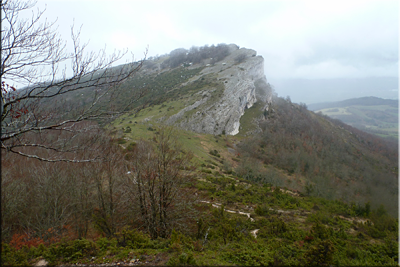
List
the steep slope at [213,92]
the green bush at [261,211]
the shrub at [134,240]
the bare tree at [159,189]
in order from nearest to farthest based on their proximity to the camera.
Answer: the shrub at [134,240] → the bare tree at [159,189] → the green bush at [261,211] → the steep slope at [213,92]

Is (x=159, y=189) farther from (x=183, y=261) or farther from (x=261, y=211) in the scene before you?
(x=261, y=211)

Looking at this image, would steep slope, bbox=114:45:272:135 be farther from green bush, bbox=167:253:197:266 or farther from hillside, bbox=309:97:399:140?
hillside, bbox=309:97:399:140

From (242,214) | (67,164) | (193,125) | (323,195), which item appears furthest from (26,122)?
(193,125)

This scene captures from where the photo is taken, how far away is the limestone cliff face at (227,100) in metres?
42.5

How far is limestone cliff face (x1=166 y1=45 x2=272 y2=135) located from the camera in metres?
42.5

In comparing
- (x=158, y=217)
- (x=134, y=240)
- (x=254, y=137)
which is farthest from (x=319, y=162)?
(x=134, y=240)

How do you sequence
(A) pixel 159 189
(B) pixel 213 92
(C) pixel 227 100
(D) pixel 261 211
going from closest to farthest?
(A) pixel 159 189
(D) pixel 261 211
(B) pixel 213 92
(C) pixel 227 100

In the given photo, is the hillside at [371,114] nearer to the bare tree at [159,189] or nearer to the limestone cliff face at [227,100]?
the limestone cliff face at [227,100]

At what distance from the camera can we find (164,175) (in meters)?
7.29

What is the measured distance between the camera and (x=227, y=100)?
5069 cm

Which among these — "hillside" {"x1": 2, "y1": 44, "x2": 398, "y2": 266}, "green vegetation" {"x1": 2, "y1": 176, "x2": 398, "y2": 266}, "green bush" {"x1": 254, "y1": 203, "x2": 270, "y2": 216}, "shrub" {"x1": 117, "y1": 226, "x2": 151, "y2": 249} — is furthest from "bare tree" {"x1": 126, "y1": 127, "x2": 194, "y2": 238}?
"green bush" {"x1": 254, "y1": 203, "x2": 270, "y2": 216}

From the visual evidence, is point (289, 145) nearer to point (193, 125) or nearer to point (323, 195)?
point (193, 125)

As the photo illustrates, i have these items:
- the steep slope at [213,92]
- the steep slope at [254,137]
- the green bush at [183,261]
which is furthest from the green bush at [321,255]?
the steep slope at [213,92]

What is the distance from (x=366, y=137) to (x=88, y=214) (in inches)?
3748
